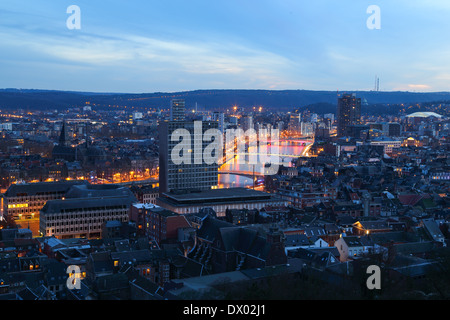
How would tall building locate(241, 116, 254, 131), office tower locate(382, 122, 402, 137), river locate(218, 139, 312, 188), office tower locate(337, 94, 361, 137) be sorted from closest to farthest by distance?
river locate(218, 139, 312, 188) < office tower locate(382, 122, 402, 137) < office tower locate(337, 94, 361, 137) < tall building locate(241, 116, 254, 131)

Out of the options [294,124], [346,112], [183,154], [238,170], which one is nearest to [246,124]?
[294,124]

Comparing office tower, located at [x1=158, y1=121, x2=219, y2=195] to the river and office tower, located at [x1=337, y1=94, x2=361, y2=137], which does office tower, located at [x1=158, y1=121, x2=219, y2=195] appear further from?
office tower, located at [x1=337, y1=94, x2=361, y2=137]

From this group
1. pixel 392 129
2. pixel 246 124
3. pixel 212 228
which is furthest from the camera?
pixel 246 124

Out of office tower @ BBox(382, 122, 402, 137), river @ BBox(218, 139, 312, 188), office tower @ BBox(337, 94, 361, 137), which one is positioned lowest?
river @ BBox(218, 139, 312, 188)

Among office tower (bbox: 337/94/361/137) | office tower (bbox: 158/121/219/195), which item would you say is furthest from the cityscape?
office tower (bbox: 337/94/361/137)

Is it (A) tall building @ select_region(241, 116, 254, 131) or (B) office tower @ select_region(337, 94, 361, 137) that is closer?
(B) office tower @ select_region(337, 94, 361, 137)

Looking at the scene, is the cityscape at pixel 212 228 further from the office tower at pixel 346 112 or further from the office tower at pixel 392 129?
the office tower at pixel 346 112

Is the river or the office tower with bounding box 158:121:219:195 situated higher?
the office tower with bounding box 158:121:219:195

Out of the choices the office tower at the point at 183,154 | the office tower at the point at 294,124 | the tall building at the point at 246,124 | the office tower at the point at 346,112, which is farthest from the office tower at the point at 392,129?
the office tower at the point at 183,154

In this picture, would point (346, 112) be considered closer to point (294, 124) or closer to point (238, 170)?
point (294, 124)
